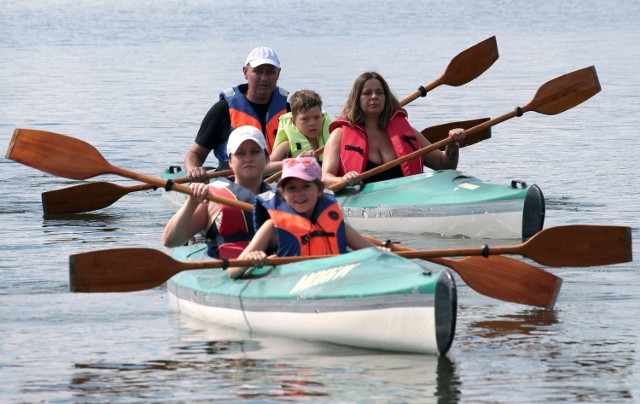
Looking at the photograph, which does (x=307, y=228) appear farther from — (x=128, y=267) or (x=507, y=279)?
(x=507, y=279)

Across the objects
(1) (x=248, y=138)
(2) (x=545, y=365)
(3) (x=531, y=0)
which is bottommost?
(2) (x=545, y=365)

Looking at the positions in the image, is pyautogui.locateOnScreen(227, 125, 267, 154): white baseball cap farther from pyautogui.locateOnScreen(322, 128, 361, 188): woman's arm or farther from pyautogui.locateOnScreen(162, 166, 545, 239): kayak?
pyautogui.locateOnScreen(162, 166, 545, 239): kayak

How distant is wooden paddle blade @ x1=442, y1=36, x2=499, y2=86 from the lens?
41.9 feet

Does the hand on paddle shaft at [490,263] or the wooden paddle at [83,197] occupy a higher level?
the wooden paddle at [83,197]

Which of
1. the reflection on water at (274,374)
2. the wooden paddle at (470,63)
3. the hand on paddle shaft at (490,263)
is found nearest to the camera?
the reflection on water at (274,374)

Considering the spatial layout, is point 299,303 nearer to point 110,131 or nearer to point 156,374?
point 156,374

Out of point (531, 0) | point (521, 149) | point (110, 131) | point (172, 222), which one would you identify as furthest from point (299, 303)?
point (531, 0)

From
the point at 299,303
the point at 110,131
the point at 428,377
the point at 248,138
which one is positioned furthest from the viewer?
the point at 110,131

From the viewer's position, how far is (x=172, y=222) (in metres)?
7.44

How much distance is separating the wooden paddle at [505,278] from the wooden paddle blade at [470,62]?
5384 millimetres

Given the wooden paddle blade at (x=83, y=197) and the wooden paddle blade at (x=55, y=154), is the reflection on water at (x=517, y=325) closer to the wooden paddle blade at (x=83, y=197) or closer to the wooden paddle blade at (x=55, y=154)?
the wooden paddle blade at (x=55, y=154)

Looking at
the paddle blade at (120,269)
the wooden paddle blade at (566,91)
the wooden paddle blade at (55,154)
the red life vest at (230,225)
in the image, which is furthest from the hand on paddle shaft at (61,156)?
the wooden paddle blade at (566,91)

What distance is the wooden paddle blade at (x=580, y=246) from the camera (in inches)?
297

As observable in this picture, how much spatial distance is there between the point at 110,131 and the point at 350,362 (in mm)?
12953
